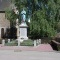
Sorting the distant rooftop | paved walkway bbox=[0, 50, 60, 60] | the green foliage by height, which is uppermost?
the distant rooftop

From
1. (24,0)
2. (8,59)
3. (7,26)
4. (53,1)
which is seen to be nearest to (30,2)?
(24,0)

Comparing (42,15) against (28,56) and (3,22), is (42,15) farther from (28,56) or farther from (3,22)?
(28,56)

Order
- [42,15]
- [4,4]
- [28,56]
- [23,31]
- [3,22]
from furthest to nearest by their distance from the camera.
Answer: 1. [4,4]
2. [3,22]
3. [42,15]
4. [23,31]
5. [28,56]

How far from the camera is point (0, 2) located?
60.2 meters

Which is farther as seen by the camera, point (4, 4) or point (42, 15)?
point (4, 4)

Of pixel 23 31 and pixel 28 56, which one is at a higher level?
pixel 23 31

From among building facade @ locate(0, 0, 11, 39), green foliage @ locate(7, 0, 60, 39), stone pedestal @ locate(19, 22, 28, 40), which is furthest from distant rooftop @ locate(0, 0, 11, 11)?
stone pedestal @ locate(19, 22, 28, 40)

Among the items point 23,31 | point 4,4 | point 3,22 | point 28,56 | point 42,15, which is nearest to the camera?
point 28,56

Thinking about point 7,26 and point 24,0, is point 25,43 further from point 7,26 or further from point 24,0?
point 7,26

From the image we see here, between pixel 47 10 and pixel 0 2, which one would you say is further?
pixel 0 2

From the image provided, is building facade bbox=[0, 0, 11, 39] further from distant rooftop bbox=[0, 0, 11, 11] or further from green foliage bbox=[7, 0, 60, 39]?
green foliage bbox=[7, 0, 60, 39]

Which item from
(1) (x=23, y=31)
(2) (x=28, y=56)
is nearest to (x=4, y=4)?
(1) (x=23, y=31)

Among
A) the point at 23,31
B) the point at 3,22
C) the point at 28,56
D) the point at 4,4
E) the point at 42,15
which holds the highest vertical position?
the point at 4,4

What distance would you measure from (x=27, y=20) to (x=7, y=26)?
659 inches
